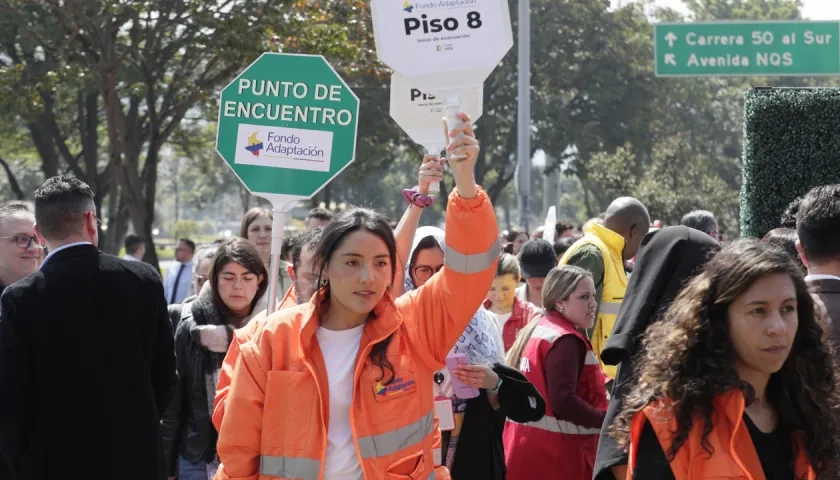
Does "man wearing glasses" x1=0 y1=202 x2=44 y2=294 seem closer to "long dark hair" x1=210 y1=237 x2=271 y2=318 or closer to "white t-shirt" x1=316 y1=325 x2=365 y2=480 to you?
"long dark hair" x1=210 y1=237 x2=271 y2=318

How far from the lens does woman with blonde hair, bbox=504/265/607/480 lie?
18.5 ft

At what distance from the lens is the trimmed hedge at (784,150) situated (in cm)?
683

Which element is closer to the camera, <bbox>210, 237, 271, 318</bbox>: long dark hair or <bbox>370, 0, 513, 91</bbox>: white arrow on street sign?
<bbox>370, 0, 513, 91</bbox>: white arrow on street sign

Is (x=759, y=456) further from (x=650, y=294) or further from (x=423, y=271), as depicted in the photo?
(x=423, y=271)

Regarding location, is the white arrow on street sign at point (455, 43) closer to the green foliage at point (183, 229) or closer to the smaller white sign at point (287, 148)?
the smaller white sign at point (287, 148)

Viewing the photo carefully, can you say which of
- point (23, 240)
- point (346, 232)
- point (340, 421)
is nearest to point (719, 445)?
point (340, 421)

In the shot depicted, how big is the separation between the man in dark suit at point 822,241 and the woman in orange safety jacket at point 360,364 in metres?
1.16

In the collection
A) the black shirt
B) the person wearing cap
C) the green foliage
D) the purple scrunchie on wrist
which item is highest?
the green foliage

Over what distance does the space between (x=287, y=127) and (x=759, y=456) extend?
3.17m

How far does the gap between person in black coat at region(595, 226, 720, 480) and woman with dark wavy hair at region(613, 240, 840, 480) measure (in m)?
0.45

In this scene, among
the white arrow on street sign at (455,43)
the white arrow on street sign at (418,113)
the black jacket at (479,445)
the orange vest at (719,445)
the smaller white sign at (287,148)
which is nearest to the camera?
the orange vest at (719,445)

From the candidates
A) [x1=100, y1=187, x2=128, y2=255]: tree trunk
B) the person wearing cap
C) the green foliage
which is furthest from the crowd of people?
the green foliage

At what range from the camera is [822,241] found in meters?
3.85

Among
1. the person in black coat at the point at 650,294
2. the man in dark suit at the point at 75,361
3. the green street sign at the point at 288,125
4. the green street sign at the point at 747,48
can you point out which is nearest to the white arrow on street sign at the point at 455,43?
the person in black coat at the point at 650,294
